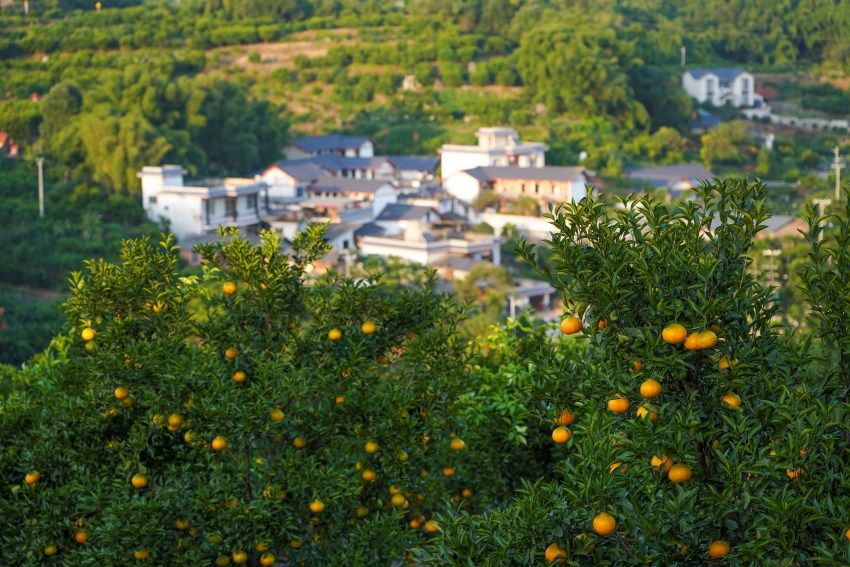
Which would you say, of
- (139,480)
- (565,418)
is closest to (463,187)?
(139,480)

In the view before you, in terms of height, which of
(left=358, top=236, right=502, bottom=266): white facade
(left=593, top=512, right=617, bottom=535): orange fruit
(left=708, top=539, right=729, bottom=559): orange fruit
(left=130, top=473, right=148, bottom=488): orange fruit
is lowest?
(left=358, top=236, right=502, bottom=266): white facade

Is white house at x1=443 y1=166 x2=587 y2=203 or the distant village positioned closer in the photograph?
the distant village

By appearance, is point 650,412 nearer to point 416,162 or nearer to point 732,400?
point 732,400

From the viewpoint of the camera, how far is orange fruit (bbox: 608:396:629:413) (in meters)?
1.60

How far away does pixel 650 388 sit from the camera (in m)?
1.55

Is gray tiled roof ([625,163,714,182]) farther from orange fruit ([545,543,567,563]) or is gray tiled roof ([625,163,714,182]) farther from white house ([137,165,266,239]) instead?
orange fruit ([545,543,567,563])

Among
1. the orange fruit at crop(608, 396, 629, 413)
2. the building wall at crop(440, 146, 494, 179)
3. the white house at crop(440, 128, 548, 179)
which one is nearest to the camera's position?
the orange fruit at crop(608, 396, 629, 413)

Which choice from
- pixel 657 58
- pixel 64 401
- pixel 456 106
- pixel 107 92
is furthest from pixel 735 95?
pixel 64 401

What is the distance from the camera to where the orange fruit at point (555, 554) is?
61.6 inches

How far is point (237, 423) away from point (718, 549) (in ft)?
4.03

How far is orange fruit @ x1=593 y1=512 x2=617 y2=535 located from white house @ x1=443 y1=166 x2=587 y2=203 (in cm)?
1658

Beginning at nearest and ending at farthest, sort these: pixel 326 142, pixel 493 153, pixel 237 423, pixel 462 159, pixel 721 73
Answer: pixel 237 423 < pixel 493 153 < pixel 462 159 < pixel 326 142 < pixel 721 73

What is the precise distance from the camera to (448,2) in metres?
27.6

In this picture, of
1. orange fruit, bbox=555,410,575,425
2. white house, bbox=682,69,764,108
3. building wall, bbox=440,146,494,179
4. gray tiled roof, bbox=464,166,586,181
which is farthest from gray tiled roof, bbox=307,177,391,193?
orange fruit, bbox=555,410,575,425
